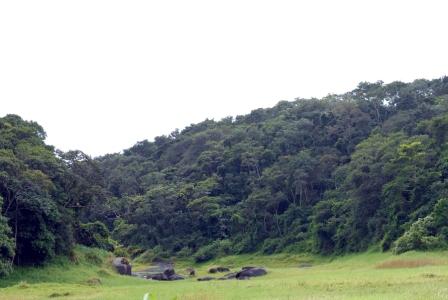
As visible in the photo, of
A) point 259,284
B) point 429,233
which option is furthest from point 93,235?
point 429,233

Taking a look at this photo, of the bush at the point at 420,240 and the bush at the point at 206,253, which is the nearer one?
the bush at the point at 420,240

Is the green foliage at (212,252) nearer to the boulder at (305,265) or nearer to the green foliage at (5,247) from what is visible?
the boulder at (305,265)

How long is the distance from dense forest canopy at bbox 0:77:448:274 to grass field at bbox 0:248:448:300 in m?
2.06

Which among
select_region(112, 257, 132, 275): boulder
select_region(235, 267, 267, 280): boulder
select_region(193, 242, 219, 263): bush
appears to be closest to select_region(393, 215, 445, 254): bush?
select_region(235, 267, 267, 280): boulder

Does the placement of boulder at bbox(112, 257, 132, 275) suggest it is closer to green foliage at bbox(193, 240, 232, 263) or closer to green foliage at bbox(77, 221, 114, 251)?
green foliage at bbox(77, 221, 114, 251)

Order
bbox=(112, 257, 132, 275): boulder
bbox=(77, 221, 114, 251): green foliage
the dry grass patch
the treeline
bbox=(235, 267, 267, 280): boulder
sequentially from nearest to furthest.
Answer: the dry grass patch → the treeline → bbox=(235, 267, 267, 280): boulder → bbox=(112, 257, 132, 275): boulder → bbox=(77, 221, 114, 251): green foliage

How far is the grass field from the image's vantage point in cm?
2356

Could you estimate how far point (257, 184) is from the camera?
8488 cm

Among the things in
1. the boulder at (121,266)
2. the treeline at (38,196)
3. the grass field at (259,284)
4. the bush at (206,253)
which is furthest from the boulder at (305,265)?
the treeline at (38,196)

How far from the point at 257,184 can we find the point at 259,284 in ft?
175

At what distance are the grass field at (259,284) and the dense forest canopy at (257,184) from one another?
6.75 ft

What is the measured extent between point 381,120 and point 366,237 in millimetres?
29729

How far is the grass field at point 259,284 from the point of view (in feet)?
77.3

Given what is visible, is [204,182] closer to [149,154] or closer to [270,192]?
[270,192]
